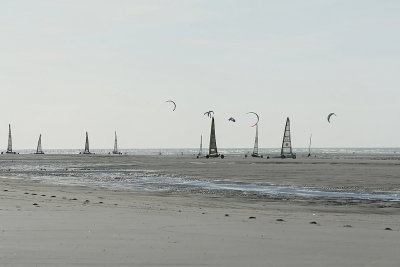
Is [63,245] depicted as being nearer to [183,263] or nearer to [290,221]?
[183,263]

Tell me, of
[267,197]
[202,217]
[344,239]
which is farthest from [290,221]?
[267,197]

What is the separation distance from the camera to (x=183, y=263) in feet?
26.3

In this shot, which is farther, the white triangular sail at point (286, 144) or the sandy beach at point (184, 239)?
the white triangular sail at point (286, 144)

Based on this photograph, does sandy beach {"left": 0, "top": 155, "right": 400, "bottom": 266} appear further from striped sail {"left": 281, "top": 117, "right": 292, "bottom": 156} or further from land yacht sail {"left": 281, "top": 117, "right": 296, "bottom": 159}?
striped sail {"left": 281, "top": 117, "right": 292, "bottom": 156}

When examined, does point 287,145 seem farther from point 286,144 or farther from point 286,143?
point 286,143

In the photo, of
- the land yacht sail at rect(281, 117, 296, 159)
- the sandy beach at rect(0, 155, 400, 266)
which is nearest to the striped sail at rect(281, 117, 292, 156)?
the land yacht sail at rect(281, 117, 296, 159)

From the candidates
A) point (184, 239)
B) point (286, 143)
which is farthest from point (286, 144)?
point (184, 239)

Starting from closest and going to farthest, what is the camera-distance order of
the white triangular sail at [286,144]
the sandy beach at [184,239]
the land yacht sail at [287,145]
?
the sandy beach at [184,239] → the land yacht sail at [287,145] → the white triangular sail at [286,144]

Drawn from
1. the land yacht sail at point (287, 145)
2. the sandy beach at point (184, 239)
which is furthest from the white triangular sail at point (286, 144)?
the sandy beach at point (184, 239)

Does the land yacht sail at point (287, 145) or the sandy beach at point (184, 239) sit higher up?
the land yacht sail at point (287, 145)

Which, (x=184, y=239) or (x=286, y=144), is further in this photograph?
(x=286, y=144)

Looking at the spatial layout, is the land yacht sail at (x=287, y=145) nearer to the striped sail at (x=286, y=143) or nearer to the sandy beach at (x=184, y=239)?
the striped sail at (x=286, y=143)

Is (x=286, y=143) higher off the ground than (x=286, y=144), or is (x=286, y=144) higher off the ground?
(x=286, y=143)

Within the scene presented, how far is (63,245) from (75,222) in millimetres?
3338
